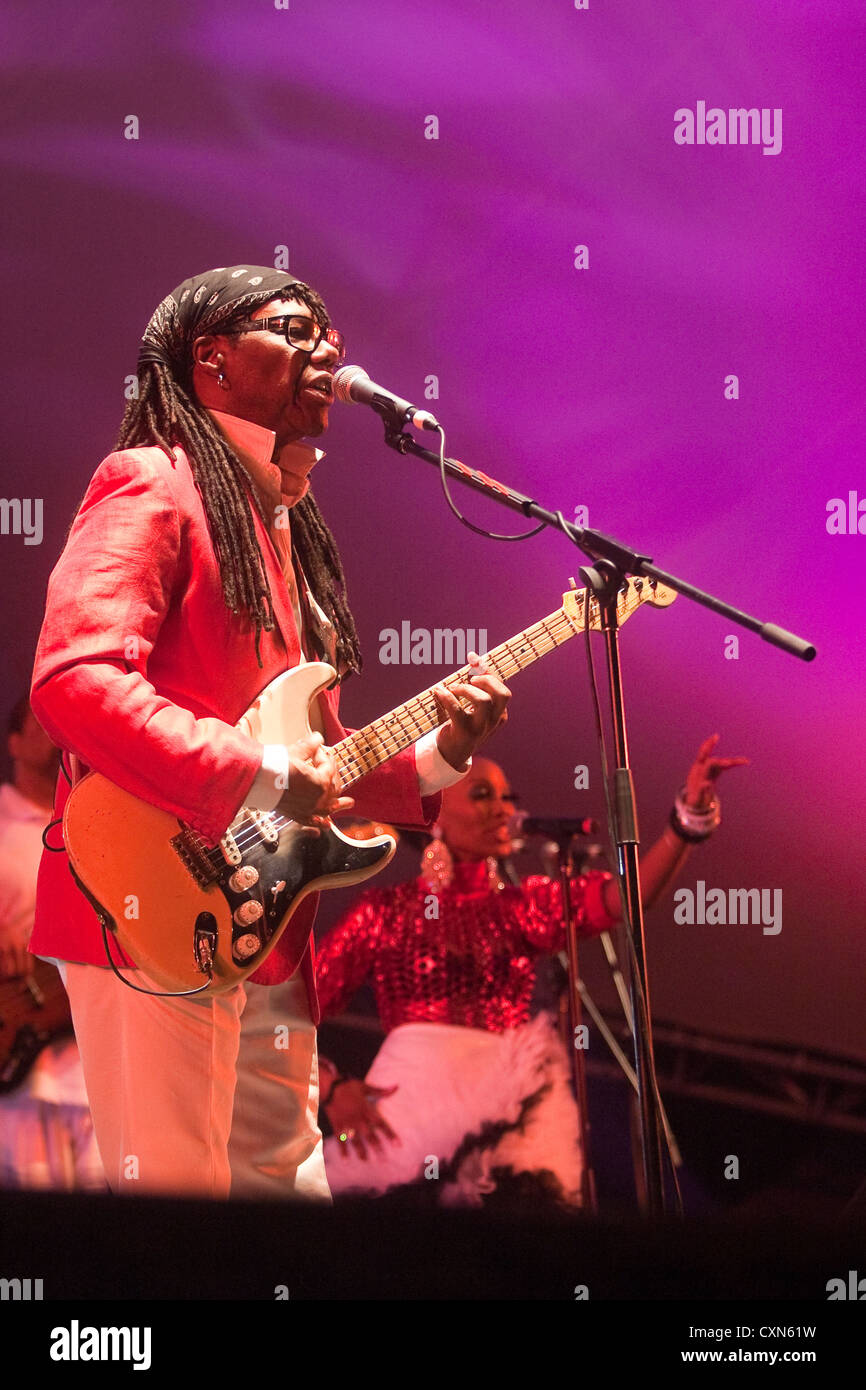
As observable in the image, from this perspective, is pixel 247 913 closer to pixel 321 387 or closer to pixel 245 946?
pixel 245 946

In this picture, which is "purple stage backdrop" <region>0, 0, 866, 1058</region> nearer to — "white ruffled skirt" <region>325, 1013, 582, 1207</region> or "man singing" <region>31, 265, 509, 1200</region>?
"white ruffled skirt" <region>325, 1013, 582, 1207</region>

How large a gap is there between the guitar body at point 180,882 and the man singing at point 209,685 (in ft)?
0.17

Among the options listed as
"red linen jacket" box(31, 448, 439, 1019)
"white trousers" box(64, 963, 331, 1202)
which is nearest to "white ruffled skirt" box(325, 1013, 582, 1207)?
"white trousers" box(64, 963, 331, 1202)

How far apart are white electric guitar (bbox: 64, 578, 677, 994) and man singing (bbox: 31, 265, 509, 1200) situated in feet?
0.16

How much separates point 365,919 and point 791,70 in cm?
259

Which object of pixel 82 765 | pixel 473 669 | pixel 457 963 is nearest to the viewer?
pixel 82 765

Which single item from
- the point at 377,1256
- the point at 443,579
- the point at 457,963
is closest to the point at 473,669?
the point at 443,579

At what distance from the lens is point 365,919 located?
432 cm

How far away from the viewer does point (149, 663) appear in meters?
2.60

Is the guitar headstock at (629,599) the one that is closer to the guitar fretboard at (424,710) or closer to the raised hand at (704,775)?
the guitar fretboard at (424,710)

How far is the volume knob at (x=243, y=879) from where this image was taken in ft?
8.26

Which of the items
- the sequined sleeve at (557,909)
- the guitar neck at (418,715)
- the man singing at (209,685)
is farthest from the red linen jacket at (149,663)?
the sequined sleeve at (557,909)
